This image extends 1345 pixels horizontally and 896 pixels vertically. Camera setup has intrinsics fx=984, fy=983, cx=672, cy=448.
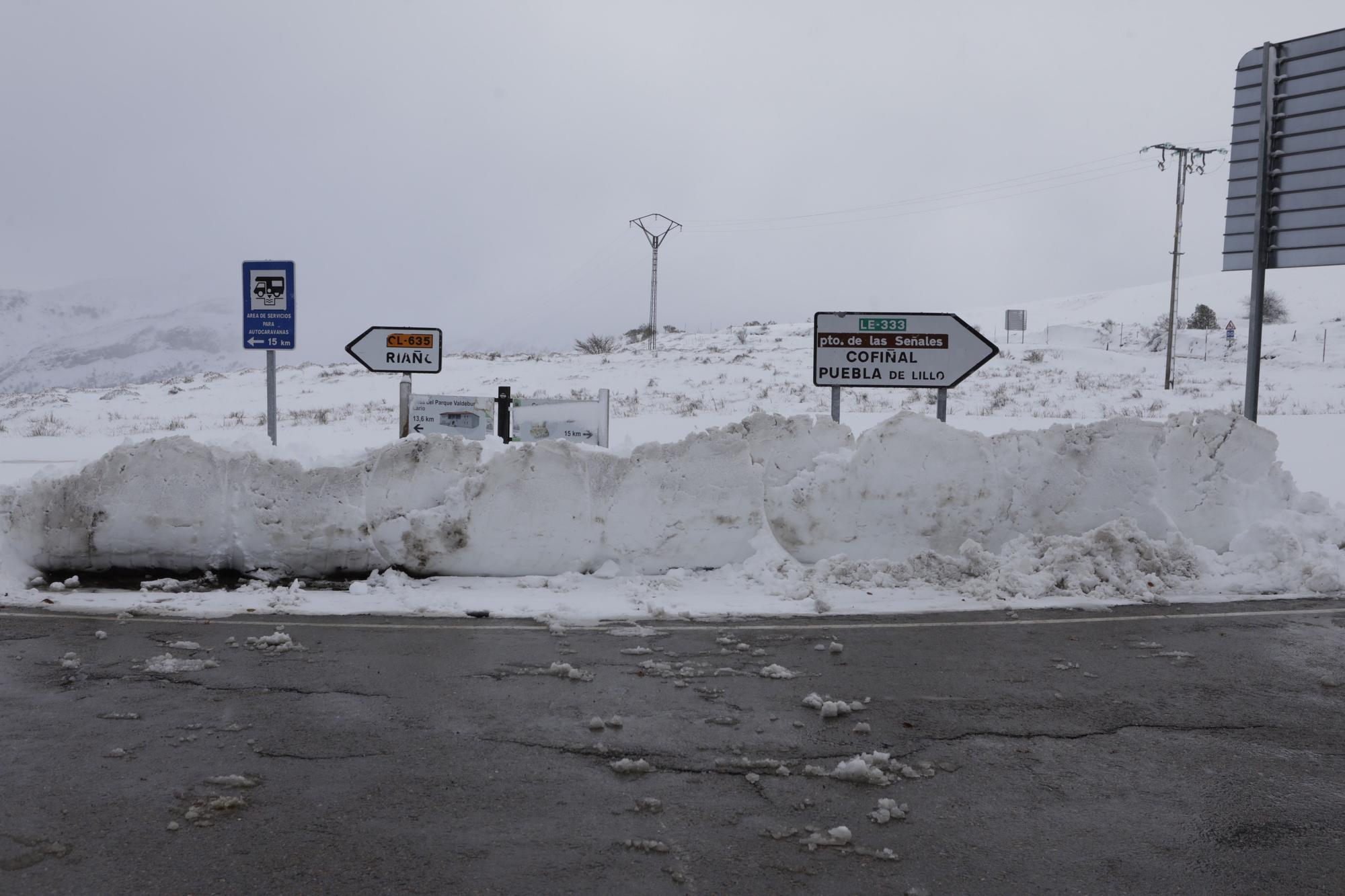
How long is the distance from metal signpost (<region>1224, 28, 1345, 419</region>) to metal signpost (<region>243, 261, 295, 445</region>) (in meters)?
11.5

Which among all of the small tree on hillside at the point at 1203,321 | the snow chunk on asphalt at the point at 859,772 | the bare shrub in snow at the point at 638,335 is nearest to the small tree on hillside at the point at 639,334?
the bare shrub in snow at the point at 638,335

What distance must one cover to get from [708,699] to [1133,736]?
2233 mm

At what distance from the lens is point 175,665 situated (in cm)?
615

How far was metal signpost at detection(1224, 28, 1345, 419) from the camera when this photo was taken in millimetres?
12336

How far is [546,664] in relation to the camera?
6.30 meters

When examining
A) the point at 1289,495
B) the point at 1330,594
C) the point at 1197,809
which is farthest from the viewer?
the point at 1289,495

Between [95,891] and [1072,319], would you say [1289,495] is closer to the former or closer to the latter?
[95,891]

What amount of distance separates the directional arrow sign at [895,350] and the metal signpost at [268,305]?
5.92 metres

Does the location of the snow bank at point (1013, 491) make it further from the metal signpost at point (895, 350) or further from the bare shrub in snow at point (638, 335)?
the bare shrub in snow at point (638, 335)

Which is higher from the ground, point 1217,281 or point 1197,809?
point 1217,281

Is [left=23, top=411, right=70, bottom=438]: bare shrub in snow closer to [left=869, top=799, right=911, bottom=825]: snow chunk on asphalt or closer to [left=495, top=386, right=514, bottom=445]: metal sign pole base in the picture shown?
[left=495, top=386, right=514, bottom=445]: metal sign pole base

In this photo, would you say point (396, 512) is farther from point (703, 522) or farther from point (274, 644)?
point (703, 522)

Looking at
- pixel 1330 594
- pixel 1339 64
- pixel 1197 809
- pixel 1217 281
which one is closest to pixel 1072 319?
pixel 1217 281

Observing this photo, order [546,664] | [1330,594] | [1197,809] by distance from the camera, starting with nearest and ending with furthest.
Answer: [1197,809] < [546,664] < [1330,594]
